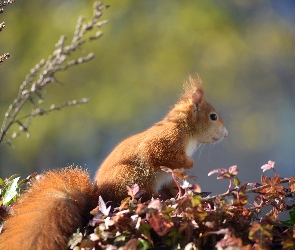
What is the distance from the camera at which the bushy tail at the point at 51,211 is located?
2.84 feet

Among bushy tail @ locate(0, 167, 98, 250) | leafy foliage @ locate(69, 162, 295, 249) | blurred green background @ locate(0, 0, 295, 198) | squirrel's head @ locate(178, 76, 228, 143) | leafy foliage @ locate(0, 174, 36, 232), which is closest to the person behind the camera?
leafy foliage @ locate(69, 162, 295, 249)

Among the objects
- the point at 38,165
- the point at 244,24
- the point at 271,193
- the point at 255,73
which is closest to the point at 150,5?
the point at 244,24

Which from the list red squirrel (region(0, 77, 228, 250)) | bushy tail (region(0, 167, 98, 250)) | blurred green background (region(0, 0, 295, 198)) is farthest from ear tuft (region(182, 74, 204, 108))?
blurred green background (region(0, 0, 295, 198))

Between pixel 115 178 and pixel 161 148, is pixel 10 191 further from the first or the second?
pixel 161 148

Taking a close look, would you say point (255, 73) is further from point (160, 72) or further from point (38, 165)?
point (38, 165)

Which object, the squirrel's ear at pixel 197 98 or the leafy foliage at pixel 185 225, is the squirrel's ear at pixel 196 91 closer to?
the squirrel's ear at pixel 197 98

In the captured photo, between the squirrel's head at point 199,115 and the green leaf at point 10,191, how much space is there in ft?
1.52

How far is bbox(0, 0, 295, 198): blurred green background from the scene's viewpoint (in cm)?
249

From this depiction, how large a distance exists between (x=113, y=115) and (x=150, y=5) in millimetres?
638

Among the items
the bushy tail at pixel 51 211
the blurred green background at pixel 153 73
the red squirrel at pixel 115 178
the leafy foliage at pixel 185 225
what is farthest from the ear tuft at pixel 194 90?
the blurred green background at pixel 153 73

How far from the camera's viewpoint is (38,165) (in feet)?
9.23

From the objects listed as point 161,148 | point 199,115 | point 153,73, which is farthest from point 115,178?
point 153,73

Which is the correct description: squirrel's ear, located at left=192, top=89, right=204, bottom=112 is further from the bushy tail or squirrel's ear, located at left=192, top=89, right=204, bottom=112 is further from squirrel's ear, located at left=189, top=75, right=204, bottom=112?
the bushy tail

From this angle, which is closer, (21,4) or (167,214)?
(167,214)
